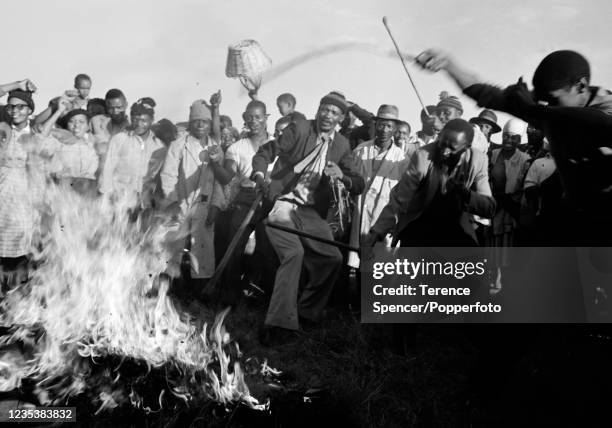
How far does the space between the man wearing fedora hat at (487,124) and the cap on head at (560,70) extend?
3.83m

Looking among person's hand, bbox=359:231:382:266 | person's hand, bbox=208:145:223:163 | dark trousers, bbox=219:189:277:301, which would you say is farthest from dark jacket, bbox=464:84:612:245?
person's hand, bbox=208:145:223:163

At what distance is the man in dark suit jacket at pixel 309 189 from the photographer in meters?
5.81

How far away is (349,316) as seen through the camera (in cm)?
625

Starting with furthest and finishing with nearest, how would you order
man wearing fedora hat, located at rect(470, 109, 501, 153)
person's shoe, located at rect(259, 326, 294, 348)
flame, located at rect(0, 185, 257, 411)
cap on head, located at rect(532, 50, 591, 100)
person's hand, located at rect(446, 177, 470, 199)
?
1. man wearing fedora hat, located at rect(470, 109, 501, 153)
2. person's shoe, located at rect(259, 326, 294, 348)
3. person's hand, located at rect(446, 177, 470, 199)
4. cap on head, located at rect(532, 50, 591, 100)
5. flame, located at rect(0, 185, 257, 411)

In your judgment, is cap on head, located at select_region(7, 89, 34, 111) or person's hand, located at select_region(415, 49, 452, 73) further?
cap on head, located at select_region(7, 89, 34, 111)

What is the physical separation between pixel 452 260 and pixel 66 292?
10.3ft

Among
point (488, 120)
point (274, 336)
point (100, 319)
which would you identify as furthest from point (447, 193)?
point (488, 120)

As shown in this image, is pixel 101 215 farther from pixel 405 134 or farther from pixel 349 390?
pixel 405 134

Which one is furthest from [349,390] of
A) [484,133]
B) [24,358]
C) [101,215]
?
[484,133]

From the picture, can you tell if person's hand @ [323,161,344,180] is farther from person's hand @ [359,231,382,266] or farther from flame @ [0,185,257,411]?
flame @ [0,185,257,411]

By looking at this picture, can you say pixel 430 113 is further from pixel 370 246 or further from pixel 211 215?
pixel 211 215

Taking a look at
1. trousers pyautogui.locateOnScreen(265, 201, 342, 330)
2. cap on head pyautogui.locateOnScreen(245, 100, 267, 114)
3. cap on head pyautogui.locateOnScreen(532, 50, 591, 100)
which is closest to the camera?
cap on head pyautogui.locateOnScreen(532, 50, 591, 100)

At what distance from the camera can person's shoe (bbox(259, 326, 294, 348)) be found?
17.7ft

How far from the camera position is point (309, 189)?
5949mm
